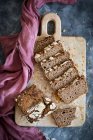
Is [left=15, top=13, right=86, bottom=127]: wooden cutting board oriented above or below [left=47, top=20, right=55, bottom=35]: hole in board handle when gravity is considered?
below

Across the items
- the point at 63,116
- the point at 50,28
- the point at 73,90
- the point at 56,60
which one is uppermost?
the point at 50,28

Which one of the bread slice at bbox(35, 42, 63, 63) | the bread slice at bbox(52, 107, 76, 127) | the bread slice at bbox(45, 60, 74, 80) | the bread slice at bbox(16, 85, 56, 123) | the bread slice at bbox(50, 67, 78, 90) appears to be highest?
the bread slice at bbox(35, 42, 63, 63)

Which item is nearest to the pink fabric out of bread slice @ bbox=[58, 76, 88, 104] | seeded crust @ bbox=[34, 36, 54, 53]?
seeded crust @ bbox=[34, 36, 54, 53]

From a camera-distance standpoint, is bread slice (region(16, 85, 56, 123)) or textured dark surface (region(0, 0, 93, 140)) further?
textured dark surface (region(0, 0, 93, 140))

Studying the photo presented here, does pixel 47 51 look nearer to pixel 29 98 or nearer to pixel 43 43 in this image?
pixel 43 43

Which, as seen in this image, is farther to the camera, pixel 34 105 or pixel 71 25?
pixel 71 25

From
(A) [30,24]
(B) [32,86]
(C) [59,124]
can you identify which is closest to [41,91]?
(B) [32,86]

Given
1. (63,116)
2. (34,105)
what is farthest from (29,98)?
(63,116)

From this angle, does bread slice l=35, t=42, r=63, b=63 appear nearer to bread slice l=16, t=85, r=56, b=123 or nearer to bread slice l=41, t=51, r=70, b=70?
bread slice l=41, t=51, r=70, b=70
